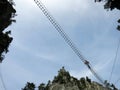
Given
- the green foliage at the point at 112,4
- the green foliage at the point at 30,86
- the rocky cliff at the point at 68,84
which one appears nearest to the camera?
the green foliage at the point at 112,4

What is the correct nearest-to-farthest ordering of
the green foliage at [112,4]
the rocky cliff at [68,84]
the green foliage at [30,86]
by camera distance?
the green foliage at [112,4], the rocky cliff at [68,84], the green foliage at [30,86]

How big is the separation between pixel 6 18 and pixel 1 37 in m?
2.88

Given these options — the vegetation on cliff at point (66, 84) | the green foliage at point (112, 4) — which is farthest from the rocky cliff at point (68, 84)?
the green foliage at point (112, 4)

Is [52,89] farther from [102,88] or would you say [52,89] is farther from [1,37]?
[1,37]

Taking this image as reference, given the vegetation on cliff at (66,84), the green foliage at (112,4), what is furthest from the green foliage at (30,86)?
the green foliage at (112,4)

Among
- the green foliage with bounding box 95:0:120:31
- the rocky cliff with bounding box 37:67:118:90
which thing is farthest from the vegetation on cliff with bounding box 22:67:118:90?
the green foliage with bounding box 95:0:120:31

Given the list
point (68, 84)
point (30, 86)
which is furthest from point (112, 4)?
point (30, 86)

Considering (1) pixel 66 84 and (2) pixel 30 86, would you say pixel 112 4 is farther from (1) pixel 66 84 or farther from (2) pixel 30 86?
(2) pixel 30 86

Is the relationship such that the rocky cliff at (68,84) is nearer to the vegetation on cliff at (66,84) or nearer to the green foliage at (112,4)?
the vegetation on cliff at (66,84)

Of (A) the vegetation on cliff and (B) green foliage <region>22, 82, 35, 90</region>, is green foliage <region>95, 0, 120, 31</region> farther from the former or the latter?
(B) green foliage <region>22, 82, 35, 90</region>

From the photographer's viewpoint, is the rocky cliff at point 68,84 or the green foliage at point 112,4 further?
the rocky cliff at point 68,84

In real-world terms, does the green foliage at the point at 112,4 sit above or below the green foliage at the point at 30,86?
below

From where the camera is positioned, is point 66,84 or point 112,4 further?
point 66,84

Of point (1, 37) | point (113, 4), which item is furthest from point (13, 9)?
point (113, 4)
